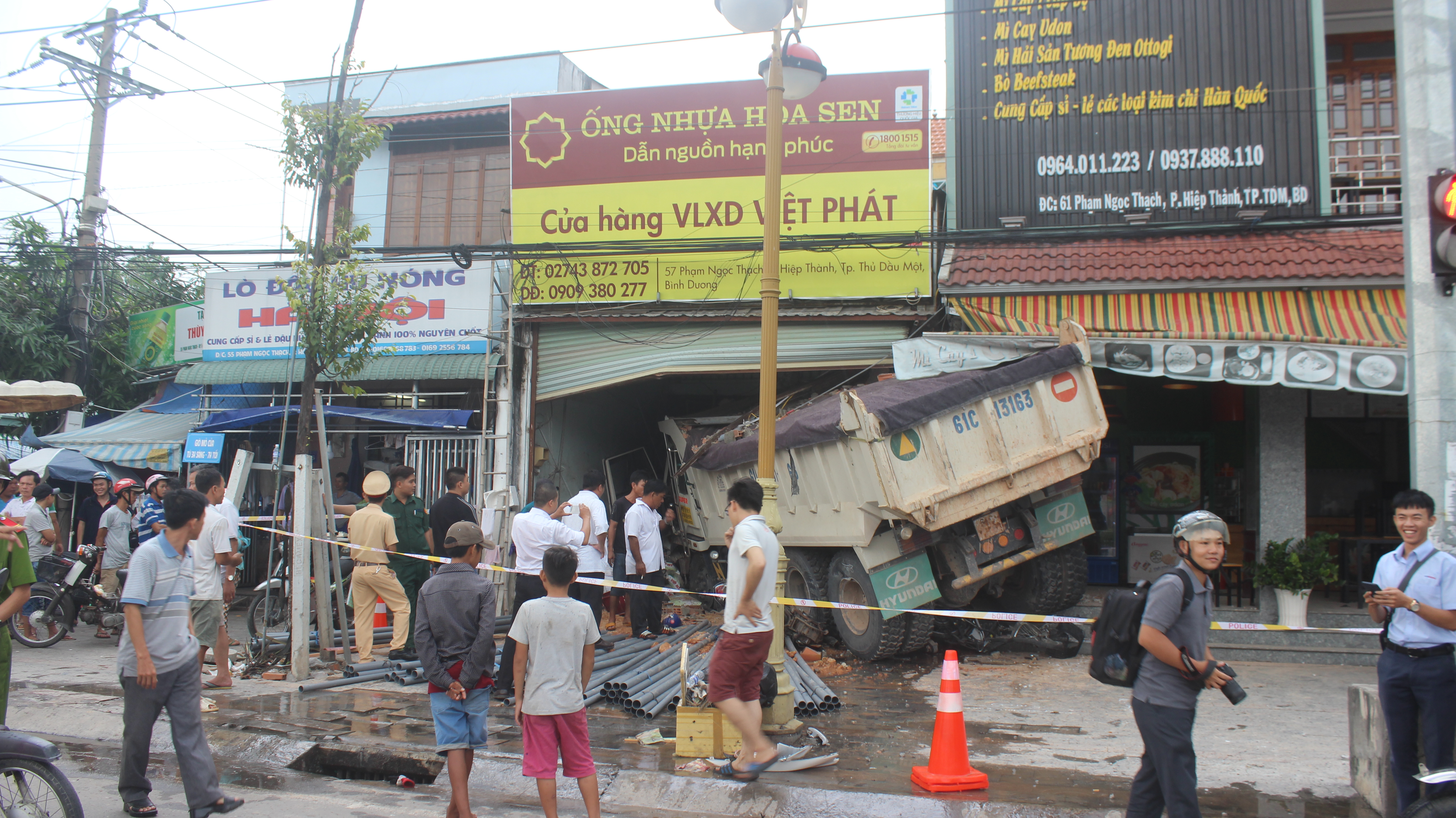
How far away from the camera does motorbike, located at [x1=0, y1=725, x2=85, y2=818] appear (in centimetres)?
376

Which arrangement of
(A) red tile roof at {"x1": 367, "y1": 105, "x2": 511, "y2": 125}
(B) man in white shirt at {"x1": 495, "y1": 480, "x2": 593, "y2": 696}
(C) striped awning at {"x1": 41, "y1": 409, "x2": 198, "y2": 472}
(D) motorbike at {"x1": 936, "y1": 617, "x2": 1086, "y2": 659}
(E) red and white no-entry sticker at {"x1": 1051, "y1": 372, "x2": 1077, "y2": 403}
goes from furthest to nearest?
(A) red tile roof at {"x1": 367, "y1": 105, "x2": 511, "y2": 125} → (C) striped awning at {"x1": 41, "y1": 409, "x2": 198, "y2": 472} → (D) motorbike at {"x1": 936, "y1": 617, "x2": 1086, "y2": 659} → (E) red and white no-entry sticker at {"x1": 1051, "y1": 372, "x2": 1077, "y2": 403} → (B) man in white shirt at {"x1": 495, "y1": 480, "x2": 593, "y2": 696}

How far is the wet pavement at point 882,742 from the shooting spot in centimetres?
503

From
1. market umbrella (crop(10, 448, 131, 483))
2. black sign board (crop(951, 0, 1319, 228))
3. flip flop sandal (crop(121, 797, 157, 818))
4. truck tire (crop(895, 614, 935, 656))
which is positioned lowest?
flip flop sandal (crop(121, 797, 157, 818))

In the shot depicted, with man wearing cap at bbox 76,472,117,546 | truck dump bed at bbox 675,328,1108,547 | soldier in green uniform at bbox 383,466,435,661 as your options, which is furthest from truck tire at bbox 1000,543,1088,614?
man wearing cap at bbox 76,472,117,546

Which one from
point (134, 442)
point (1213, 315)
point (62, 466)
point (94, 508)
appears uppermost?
point (1213, 315)

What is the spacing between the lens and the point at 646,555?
921 cm

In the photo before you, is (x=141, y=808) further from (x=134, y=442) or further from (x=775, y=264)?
(x=134, y=442)

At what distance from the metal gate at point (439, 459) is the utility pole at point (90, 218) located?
267 inches

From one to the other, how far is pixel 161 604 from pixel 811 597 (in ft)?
19.4

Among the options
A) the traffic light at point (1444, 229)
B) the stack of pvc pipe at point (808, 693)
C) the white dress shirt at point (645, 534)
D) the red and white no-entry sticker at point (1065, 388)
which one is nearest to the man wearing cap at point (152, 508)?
the white dress shirt at point (645, 534)

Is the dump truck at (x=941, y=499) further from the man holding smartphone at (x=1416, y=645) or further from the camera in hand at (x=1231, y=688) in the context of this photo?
the camera in hand at (x=1231, y=688)

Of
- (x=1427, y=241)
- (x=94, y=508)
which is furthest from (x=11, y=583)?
(x=94, y=508)

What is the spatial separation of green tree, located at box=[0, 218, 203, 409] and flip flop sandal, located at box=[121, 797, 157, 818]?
1087 cm

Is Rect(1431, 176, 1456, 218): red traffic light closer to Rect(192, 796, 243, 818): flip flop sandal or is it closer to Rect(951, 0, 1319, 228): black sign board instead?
→ Rect(951, 0, 1319, 228): black sign board
